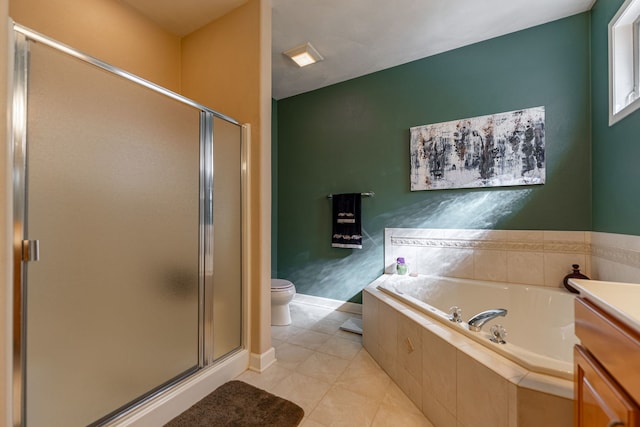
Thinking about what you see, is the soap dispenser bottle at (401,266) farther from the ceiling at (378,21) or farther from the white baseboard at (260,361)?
the ceiling at (378,21)

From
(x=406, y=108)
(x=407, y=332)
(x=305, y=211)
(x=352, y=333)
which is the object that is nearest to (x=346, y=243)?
(x=305, y=211)

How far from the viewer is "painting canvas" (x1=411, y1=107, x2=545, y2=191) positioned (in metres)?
2.05

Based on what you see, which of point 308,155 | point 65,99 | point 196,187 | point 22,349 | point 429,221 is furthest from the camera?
point 308,155

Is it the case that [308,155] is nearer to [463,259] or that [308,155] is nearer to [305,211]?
[305,211]

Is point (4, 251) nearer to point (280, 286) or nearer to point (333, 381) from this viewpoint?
point (333, 381)

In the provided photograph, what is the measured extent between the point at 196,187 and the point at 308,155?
1797mm

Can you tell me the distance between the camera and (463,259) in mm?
2266

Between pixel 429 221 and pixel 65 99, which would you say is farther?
pixel 429 221

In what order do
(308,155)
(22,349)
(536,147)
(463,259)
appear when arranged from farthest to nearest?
(308,155), (463,259), (536,147), (22,349)

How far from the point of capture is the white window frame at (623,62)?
1.57 m

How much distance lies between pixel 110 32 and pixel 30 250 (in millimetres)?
1765

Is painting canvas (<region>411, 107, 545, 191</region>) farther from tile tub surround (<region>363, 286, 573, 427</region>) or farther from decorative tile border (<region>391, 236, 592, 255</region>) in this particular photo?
tile tub surround (<region>363, 286, 573, 427</region>)

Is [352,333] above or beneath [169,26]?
beneath

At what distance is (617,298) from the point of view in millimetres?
633
